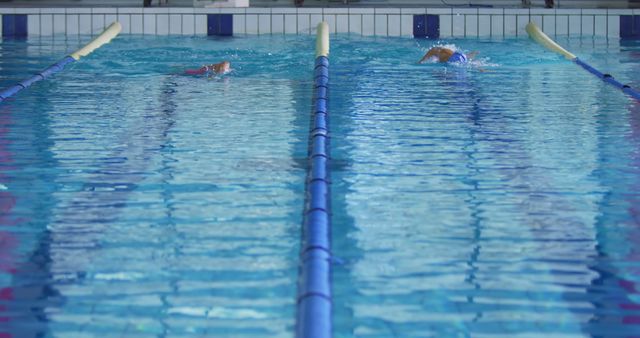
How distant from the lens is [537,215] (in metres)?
3.25

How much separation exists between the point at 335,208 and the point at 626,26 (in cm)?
703

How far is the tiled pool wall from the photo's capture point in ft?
31.7

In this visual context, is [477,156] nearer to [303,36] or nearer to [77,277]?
[77,277]

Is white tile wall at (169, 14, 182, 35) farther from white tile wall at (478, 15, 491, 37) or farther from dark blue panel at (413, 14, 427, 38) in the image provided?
white tile wall at (478, 15, 491, 37)

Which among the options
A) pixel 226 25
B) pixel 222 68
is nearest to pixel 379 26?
pixel 226 25

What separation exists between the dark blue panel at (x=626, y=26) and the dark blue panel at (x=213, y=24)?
355 cm

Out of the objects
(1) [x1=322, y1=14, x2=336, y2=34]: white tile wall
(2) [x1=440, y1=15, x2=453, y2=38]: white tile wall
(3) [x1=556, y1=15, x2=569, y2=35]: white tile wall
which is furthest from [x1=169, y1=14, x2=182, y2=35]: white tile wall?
(3) [x1=556, y1=15, x2=569, y2=35]: white tile wall

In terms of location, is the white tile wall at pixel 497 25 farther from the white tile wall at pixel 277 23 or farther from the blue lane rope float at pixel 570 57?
the white tile wall at pixel 277 23

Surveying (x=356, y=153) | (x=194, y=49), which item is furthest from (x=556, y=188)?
(x=194, y=49)

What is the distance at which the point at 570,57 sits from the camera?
25.7 feet

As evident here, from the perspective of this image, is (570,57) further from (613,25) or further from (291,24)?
(291,24)

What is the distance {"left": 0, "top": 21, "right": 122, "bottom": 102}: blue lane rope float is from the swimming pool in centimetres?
13

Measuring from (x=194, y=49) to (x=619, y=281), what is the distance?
20.1 ft

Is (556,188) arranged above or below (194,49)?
below
